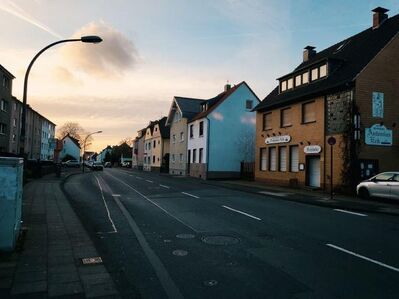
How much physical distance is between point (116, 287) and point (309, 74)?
24982 mm

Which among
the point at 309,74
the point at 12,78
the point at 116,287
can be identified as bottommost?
the point at 116,287

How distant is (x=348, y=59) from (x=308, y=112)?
416cm

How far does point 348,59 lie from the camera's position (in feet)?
85.8

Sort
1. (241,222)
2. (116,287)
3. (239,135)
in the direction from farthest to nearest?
(239,135)
(241,222)
(116,287)

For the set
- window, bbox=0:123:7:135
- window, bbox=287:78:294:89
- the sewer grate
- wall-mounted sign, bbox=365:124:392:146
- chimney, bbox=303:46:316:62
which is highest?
chimney, bbox=303:46:316:62

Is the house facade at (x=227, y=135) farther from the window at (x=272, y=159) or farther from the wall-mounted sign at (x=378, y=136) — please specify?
the wall-mounted sign at (x=378, y=136)

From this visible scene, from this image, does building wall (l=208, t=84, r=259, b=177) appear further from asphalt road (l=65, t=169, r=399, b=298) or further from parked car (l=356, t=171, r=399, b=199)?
asphalt road (l=65, t=169, r=399, b=298)

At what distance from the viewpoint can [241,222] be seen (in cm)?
1188

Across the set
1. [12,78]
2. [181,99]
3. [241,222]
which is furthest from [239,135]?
[241,222]

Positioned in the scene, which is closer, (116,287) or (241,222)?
(116,287)

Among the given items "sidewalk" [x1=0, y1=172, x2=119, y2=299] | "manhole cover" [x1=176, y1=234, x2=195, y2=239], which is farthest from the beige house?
"sidewalk" [x1=0, y1=172, x2=119, y2=299]

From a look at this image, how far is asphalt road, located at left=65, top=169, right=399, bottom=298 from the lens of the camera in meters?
5.92

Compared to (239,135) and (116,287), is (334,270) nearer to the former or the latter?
(116,287)

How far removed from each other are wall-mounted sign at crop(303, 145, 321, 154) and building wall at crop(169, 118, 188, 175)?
24649 mm
